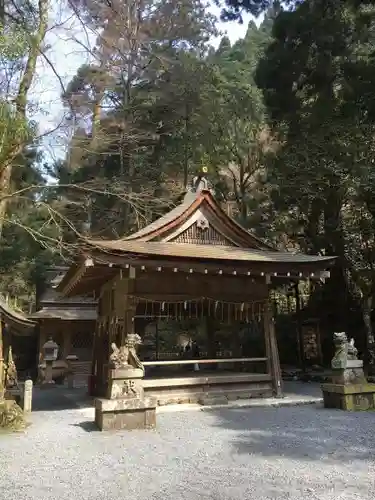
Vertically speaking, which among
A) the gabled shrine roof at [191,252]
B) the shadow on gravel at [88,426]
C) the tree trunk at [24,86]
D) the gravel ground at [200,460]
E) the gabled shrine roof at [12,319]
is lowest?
the shadow on gravel at [88,426]

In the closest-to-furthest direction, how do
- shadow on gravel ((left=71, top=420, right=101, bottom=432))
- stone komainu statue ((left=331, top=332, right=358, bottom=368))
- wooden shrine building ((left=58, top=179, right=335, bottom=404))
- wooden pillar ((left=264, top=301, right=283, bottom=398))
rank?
shadow on gravel ((left=71, top=420, right=101, bottom=432)) < stone komainu statue ((left=331, top=332, right=358, bottom=368)) < wooden shrine building ((left=58, top=179, right=335, bottom=404)) < wooden pillar ((left=264, top=301, right=283, bottom=398))

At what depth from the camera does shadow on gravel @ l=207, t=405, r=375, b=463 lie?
5.41 meters

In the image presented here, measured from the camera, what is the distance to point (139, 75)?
65.3 ft

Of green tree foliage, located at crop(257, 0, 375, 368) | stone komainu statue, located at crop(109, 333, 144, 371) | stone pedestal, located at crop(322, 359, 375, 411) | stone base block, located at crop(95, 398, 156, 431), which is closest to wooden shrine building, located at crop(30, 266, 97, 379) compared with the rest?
green tree foliage, located at crop(257, 0, 375, 368)

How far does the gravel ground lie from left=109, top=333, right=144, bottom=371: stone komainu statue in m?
1.12

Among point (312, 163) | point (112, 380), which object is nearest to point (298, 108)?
point (312, 163)

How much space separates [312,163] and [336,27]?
4621 millimetres

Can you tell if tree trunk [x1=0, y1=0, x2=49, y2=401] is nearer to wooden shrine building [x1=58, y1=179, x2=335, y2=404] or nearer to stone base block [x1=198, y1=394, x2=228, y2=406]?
wooden shrine building [x1=58, y1=179, x2=335, y2=404]

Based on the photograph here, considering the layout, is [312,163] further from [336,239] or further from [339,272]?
[339,272]

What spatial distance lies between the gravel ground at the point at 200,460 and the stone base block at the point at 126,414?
27cm

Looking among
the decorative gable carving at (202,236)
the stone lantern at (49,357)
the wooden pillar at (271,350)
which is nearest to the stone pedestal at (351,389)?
the wooden pillar at (271,350)

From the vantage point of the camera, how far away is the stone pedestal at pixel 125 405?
7.05 m

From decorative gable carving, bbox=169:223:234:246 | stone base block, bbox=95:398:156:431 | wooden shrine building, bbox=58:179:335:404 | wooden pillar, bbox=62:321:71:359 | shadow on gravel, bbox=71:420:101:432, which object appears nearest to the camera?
stone base block, bbox=95:398:156:431

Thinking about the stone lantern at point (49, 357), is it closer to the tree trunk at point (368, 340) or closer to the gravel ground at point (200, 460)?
the gravel ground at point (200, 460)
